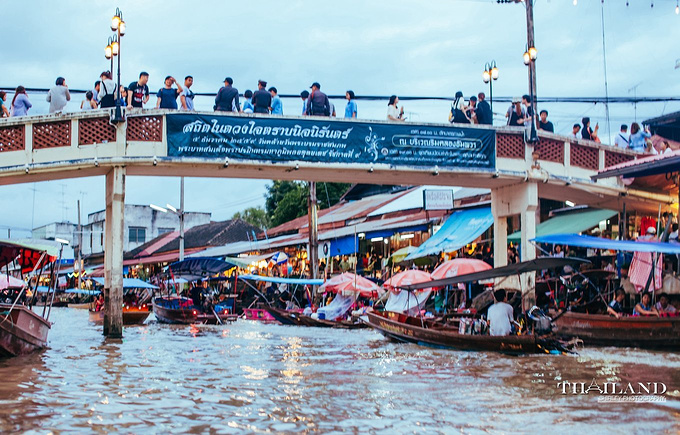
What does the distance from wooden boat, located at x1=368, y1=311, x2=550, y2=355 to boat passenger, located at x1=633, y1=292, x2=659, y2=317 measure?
3256 mm

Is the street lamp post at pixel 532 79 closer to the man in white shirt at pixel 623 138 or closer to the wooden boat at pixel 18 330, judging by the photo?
the man in white shirt at pixel 623 138

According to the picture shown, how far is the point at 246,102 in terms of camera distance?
66.3ft

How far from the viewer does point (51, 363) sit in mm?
14125

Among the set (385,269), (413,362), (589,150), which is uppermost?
(589,150)

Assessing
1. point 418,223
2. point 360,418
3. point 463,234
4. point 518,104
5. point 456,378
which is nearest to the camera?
point 360,418

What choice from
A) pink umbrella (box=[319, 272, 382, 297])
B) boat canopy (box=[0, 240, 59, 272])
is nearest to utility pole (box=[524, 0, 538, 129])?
pink umbrella (box=[319, 272, 382, 297])

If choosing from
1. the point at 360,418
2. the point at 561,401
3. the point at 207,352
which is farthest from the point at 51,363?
the point at 561,401

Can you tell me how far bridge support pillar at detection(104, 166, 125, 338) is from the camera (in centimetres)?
1817

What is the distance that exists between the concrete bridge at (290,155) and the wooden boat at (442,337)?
359 cm

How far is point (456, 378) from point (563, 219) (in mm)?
13980

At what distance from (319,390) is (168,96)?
1060 cm

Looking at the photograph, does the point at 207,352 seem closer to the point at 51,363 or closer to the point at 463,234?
the point at 51,363

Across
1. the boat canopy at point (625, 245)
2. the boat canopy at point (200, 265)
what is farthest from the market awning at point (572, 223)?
the boat canopy at point (200, 265)

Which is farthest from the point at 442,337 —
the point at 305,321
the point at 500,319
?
the point at 305,321
